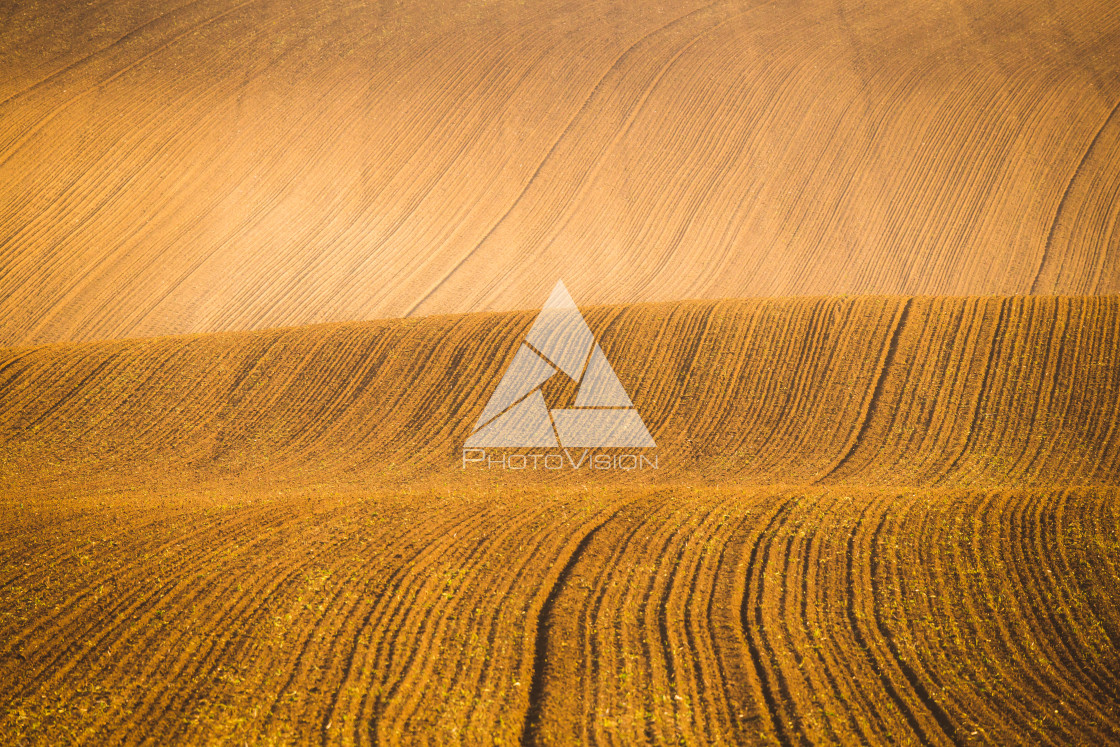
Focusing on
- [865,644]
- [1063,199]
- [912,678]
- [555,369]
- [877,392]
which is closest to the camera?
[912,678]

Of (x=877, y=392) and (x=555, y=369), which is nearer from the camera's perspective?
(x=877, y=392)

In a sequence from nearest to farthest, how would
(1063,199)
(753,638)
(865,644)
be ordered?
1. (865,644)
2. (753,638)
3. (1063,199)

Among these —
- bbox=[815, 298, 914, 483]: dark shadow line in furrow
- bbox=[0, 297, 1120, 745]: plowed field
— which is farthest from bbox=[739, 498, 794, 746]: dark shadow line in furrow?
bbox=[815, 298, 914, 483]: dark shadow line in furrow

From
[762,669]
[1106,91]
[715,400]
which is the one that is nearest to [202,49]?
[715,400]

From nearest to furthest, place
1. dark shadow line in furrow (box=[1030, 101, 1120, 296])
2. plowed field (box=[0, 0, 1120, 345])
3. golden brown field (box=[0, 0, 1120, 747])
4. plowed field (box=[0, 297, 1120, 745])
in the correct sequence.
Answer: plowed field (box=[0, 297, 1120, 745]) → golden brown field (box=[0, 0, 1120, 747]) → dark shadow line in furrow (box=[1030, 101, 1120, 296]) → plowed field (box=[0, 0, 1120, 345])

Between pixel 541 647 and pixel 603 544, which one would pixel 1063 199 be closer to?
pixel 603 544

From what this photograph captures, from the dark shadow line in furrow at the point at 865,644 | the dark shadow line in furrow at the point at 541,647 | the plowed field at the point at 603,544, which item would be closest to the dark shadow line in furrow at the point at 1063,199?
the plowed field at the point at 603,544

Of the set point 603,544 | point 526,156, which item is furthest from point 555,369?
point 526,156

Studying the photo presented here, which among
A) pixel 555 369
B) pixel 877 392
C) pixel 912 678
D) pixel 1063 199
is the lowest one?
pixel 912 678

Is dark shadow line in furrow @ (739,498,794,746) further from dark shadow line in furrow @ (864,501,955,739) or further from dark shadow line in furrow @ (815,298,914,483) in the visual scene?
dark shadow line in furrow @ (815,298,914,483)
